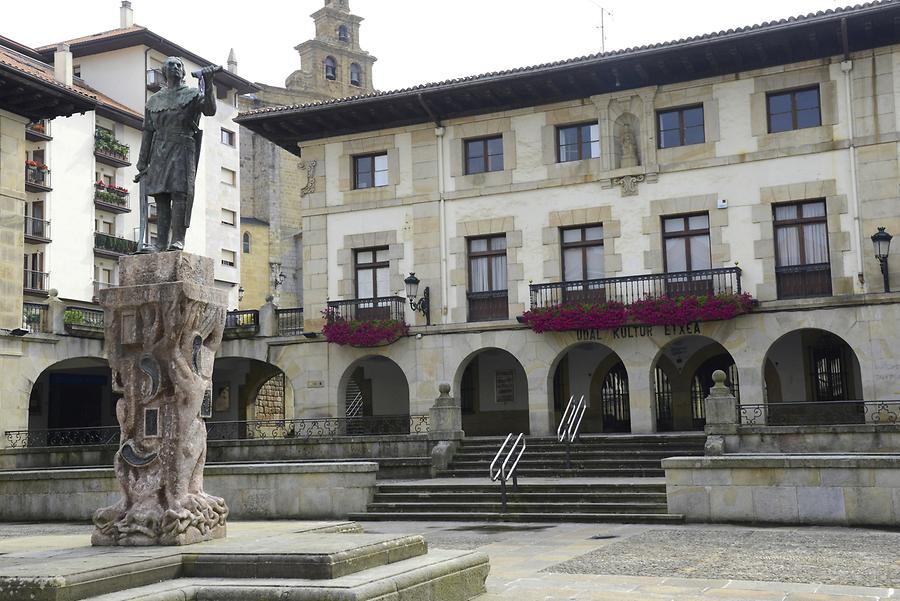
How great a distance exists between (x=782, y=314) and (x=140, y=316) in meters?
16.9

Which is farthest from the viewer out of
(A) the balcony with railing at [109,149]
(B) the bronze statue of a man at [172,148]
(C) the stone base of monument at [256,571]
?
(A) the balcony with railing at [109,149]

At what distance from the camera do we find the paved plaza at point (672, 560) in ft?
30.2

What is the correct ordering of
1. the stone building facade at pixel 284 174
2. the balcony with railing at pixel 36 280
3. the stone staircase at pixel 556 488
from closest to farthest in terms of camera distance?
the stone staircase at pixel 556 488, the balcony with railing at pixel 36 280, the stone building facade at pixel 284 174

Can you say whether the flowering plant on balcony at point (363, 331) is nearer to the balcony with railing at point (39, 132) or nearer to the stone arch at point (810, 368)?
the stone arch at point (810, 368)

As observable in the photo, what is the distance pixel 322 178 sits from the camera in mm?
28750

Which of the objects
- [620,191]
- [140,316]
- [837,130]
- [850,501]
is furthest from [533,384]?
[140,316]

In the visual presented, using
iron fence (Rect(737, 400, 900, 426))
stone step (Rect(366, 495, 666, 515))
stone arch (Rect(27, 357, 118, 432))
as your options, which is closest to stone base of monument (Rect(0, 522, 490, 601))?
stone step (Rect(366, 495, 666, 515))

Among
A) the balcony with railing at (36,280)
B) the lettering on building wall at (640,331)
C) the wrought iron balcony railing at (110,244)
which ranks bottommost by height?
the lettering on building wall at (640,331)

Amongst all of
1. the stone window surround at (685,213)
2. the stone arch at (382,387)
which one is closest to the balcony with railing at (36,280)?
the stone arch at (382,387)

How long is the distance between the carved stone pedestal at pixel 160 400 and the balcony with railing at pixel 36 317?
1795cm

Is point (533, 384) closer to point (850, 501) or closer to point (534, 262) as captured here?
point (534, 262)

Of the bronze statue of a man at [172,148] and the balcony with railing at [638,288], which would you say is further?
the balcony with railing at [638,288]

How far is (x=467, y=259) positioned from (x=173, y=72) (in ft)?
53.7

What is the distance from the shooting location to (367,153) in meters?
28.4
